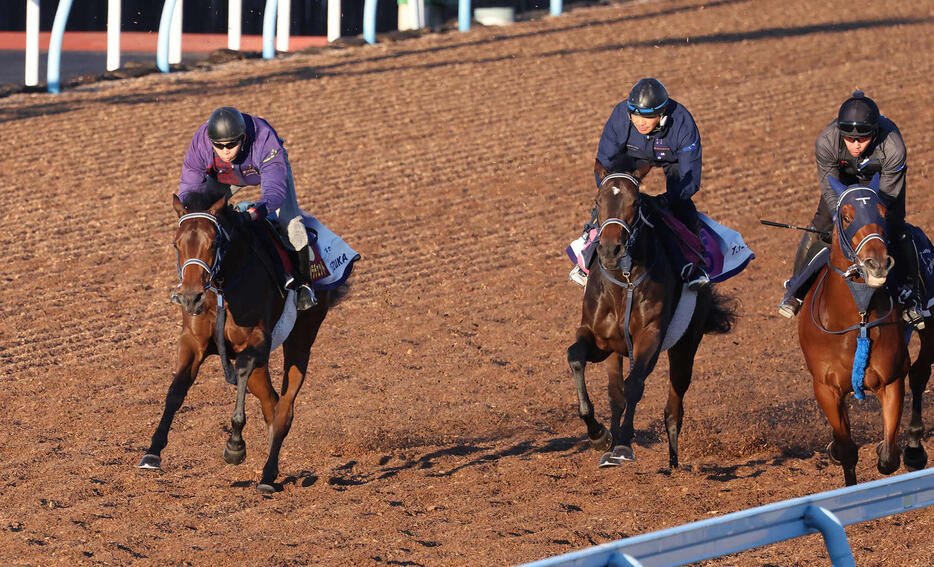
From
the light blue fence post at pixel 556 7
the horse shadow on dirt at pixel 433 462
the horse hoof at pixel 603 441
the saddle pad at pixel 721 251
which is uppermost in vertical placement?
the light blue fence post at pixel 556 7

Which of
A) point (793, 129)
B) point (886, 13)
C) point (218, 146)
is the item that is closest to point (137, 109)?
point (793, 129)

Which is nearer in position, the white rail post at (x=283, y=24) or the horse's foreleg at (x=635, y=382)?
the horse's foreleg at (x=635, y=382)

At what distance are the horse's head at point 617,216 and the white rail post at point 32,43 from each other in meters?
13.9

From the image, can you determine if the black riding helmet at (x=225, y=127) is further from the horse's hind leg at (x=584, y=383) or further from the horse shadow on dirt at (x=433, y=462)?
the horse's hind leg at (x=584, y=383)

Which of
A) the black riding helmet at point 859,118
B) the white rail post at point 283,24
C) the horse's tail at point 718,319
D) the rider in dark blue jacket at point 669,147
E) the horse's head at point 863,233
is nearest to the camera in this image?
the horse's head at point 863,233

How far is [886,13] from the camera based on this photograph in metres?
25.4

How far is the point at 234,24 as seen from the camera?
2300 cm

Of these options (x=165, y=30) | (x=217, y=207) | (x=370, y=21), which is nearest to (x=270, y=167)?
(x=217, y=207)

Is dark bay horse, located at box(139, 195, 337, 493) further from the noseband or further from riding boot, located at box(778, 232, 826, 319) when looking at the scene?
riding boot, located at box(778, 232, 826, 319)

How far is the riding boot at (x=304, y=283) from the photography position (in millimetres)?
7957

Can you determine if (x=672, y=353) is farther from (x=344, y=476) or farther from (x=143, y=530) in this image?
→ (x=143, y=530)

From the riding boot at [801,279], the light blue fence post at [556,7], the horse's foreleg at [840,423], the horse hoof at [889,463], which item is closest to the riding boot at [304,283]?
the riding boot at [801,279]

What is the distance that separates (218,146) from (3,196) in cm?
815

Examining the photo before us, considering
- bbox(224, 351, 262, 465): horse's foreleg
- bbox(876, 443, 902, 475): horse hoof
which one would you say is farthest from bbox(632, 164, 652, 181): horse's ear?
bbox(224, 351, 262, 465): horse's foreleg
